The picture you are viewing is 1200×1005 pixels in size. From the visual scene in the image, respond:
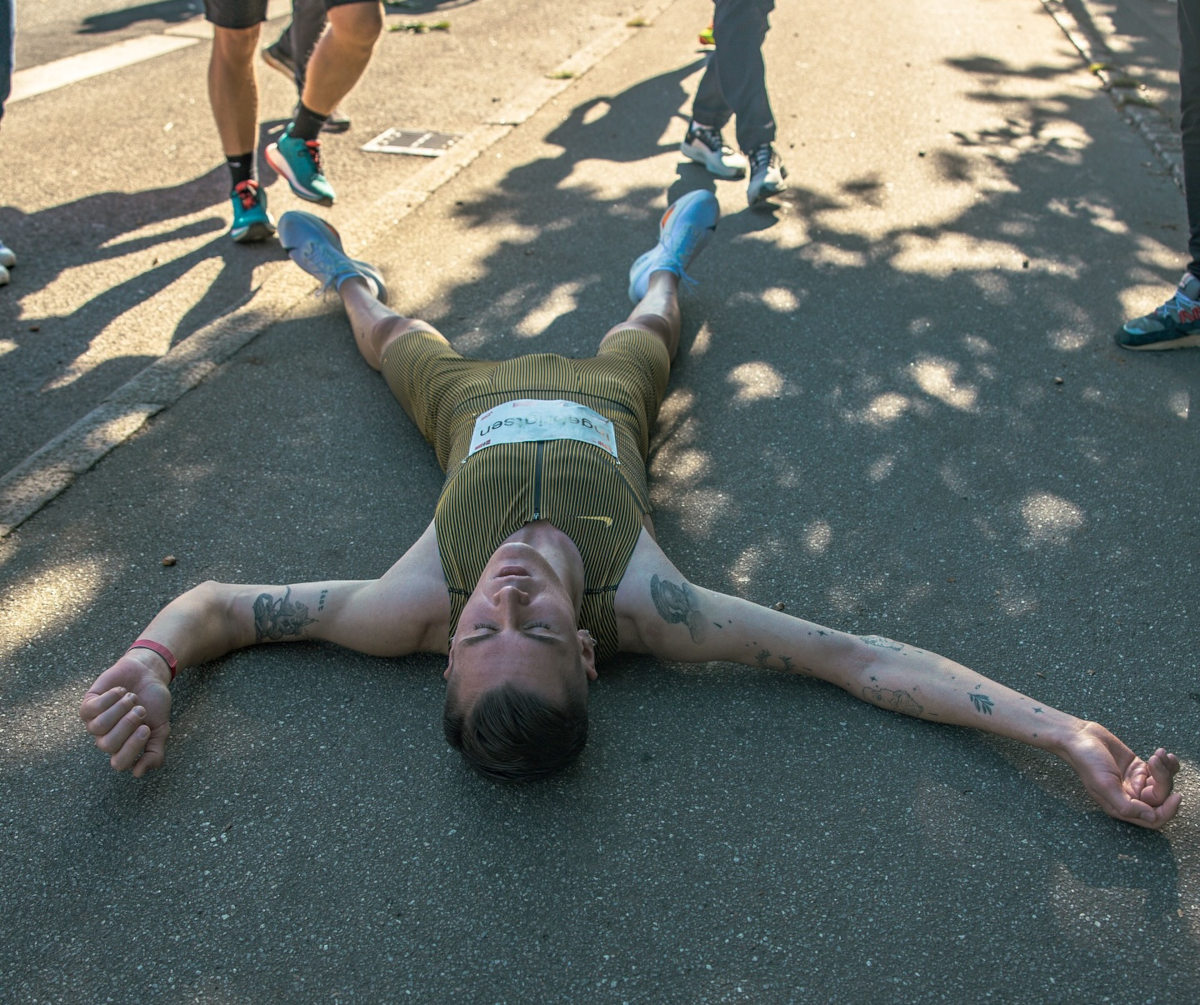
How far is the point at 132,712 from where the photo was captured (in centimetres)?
242

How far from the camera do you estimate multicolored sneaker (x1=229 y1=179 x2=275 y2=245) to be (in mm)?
4840

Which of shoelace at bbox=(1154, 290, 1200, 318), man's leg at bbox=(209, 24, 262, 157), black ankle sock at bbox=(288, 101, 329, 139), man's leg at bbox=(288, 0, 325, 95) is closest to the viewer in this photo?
shoelace at bbox=(1154, 290, 1200, 318)

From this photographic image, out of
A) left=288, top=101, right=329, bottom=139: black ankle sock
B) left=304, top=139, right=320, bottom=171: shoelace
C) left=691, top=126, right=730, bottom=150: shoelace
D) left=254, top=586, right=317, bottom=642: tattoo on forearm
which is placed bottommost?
left=691, top=126, right=730, bottom=150: shoelace

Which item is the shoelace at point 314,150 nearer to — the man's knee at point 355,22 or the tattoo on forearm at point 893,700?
the man's knee at point 355,22

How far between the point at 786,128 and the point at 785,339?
2667mm

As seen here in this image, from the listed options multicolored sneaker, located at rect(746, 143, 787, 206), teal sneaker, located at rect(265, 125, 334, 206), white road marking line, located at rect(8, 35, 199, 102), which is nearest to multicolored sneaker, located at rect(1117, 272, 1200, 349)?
multicolored sneaker, located at rect(746, 143, 787, 206)

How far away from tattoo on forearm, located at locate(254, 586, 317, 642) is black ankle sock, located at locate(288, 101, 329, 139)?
10.1 ft

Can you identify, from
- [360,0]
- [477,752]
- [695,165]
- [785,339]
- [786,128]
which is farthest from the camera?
[786,128]

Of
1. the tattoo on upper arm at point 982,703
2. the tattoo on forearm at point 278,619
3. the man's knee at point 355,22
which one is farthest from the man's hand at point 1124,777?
the man's knee at point 355,22

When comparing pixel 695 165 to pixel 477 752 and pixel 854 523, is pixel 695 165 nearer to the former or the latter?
pixel 854 523

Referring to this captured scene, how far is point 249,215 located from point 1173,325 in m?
4.01

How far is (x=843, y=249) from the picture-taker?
4.89 meters

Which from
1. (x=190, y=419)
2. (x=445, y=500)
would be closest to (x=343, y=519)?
(x=445, y=500)

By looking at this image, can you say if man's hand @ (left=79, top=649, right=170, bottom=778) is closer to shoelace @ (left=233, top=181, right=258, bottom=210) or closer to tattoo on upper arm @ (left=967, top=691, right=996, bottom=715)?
tattoo on upper arm @ (left=967, top=691, right=996, bottom=715)
